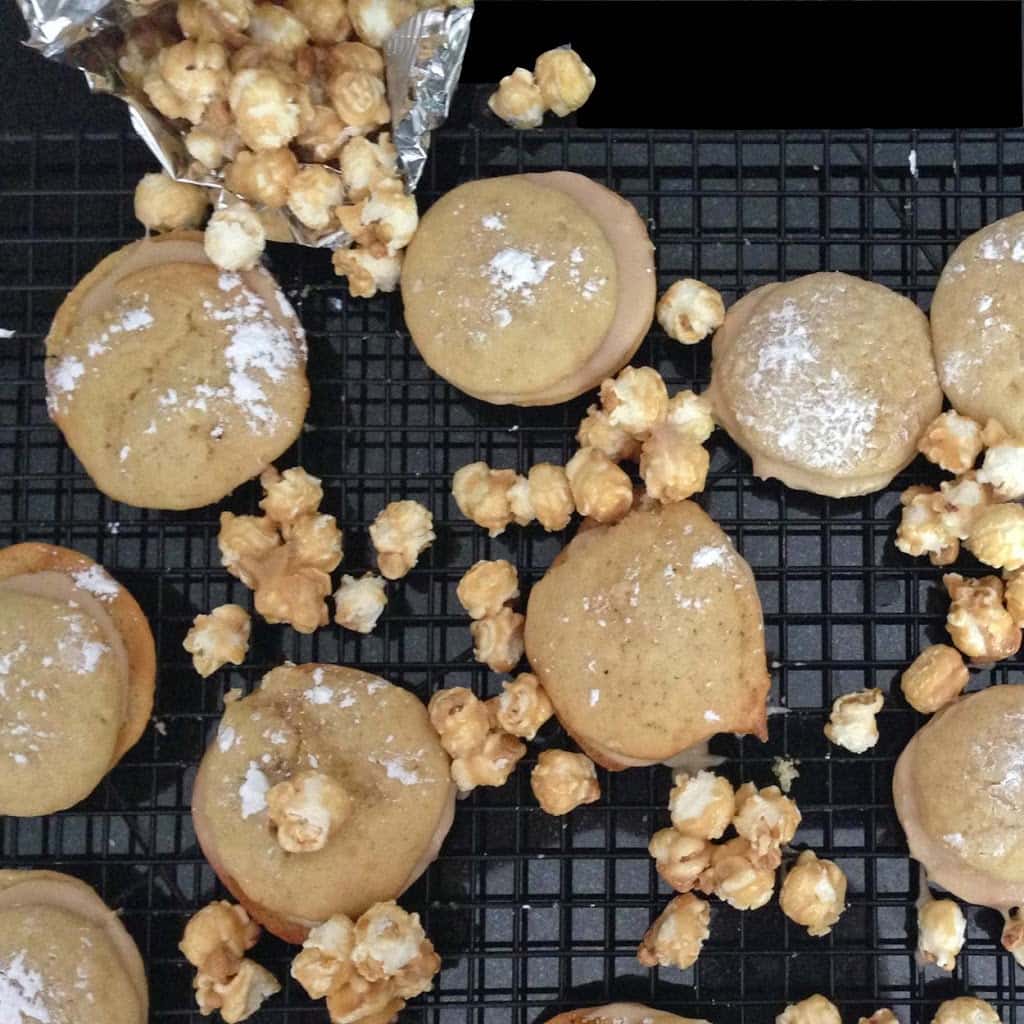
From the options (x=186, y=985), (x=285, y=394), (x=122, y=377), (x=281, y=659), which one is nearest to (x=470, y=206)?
(x=285, y=394)

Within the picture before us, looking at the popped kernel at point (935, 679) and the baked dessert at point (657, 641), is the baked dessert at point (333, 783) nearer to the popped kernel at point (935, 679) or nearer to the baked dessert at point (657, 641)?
the baked dessert at point (657, 641)

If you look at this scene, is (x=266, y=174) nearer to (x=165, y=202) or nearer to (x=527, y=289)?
(x=165, y=202)

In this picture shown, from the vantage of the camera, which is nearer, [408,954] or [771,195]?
[408,954]

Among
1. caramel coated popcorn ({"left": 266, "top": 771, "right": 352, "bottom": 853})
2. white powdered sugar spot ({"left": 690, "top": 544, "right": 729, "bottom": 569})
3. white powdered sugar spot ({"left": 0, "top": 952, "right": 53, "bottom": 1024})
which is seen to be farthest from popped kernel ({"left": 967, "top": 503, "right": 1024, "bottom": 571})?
white powdered sugar spot ({"left": 0, "top": 952, "right": 53, "bottom": 1024})

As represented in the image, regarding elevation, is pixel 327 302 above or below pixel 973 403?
above

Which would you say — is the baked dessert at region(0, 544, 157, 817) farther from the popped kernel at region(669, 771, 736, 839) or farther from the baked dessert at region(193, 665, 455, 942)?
the popped kernel at region(669, 771, 736, 839)

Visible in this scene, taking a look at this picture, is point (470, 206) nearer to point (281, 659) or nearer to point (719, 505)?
point (719, 505)

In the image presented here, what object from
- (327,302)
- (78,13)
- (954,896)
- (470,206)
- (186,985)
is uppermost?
(78,13)

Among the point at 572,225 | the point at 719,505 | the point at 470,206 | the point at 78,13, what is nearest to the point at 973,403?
the point at 719,505
